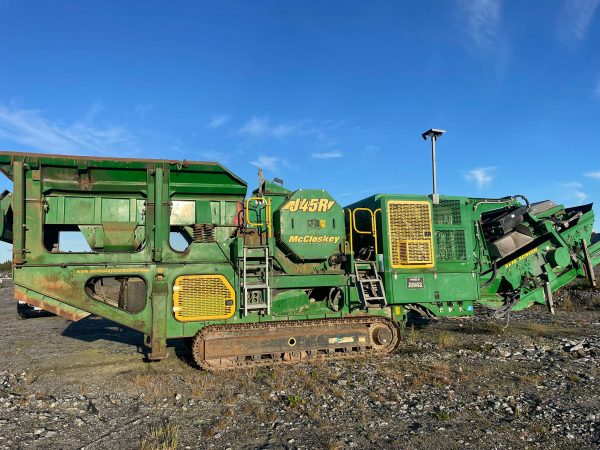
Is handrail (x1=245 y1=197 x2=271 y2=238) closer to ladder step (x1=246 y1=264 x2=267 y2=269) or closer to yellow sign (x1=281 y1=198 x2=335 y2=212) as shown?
yellow sign (x1=281 y1=198 x2=335 y2=212)

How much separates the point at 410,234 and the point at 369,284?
137cm

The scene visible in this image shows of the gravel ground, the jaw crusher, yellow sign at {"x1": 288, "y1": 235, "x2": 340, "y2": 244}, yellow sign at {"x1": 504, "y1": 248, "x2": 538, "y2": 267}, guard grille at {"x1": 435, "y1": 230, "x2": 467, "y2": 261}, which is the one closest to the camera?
the gravel ground

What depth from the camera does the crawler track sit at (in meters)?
7.51

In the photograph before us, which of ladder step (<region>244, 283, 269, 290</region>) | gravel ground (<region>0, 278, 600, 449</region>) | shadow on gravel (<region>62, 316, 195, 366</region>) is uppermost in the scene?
ladder step (<region>244, 283, 269, 290</region>)

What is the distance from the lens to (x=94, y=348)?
9.78 m

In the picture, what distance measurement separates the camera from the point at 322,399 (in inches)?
233

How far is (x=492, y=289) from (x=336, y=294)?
4.15 m

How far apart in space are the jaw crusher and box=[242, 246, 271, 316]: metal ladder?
0.03 metres

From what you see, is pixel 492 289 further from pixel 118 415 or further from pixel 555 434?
pixel 118 415

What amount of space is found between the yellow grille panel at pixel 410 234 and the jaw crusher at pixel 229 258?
24 mm

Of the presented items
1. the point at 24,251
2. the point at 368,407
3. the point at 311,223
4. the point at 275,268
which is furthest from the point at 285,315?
the point at 24,251

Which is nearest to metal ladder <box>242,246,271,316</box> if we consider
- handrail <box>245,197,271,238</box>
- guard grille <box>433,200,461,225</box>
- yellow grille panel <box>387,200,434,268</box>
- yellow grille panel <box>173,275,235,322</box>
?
yellow grille panel <box>173,275,235,322</box>

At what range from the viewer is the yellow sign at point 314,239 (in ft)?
26.6

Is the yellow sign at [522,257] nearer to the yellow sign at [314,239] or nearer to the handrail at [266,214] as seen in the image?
the yellow sign at [314,239]
